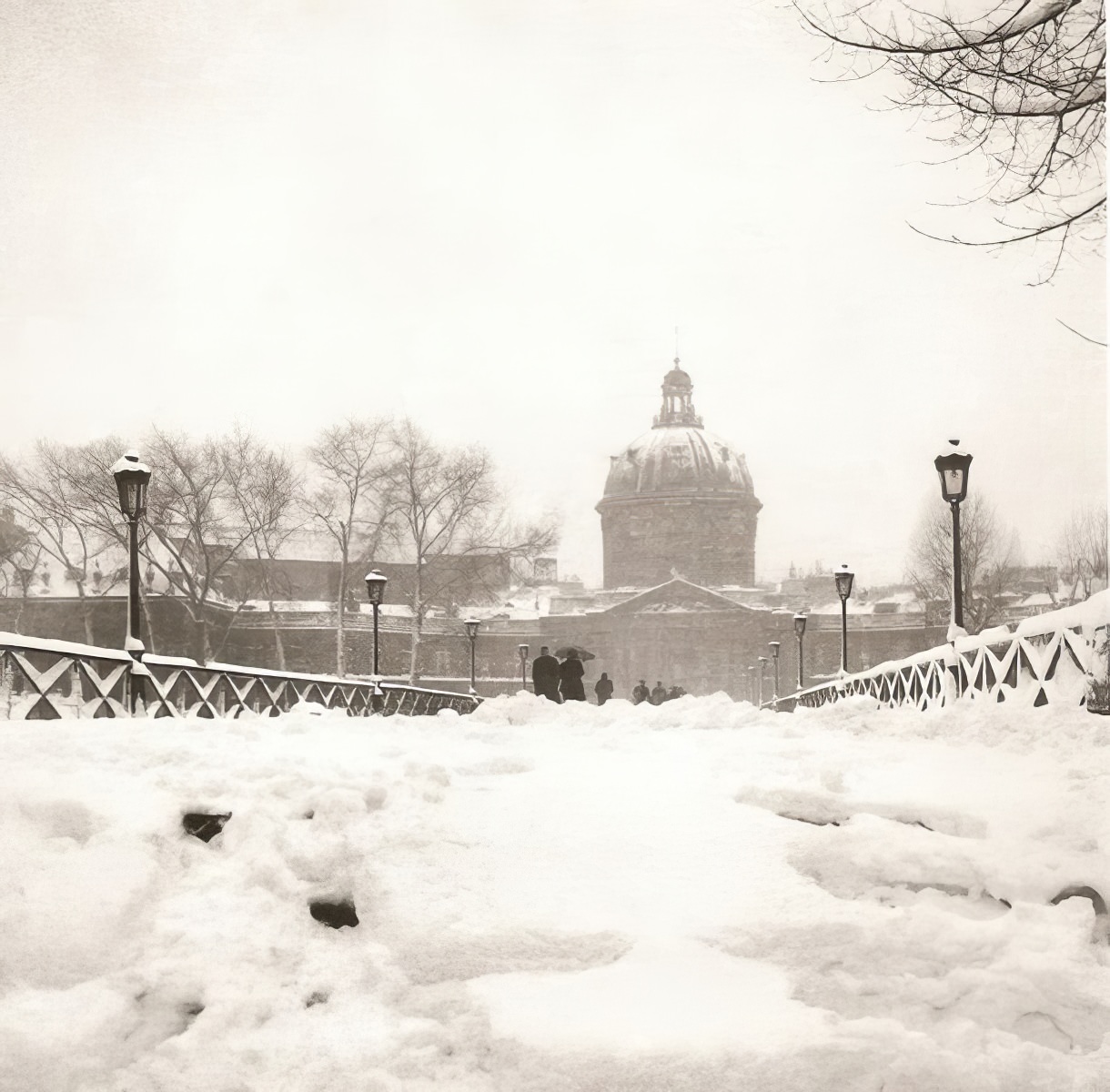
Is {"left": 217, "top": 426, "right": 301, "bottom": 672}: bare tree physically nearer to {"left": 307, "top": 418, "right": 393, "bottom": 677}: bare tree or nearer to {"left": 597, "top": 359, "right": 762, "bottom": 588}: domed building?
{"left": 307, "top": 418, "right": 393, "bottom": 677}: bare tree

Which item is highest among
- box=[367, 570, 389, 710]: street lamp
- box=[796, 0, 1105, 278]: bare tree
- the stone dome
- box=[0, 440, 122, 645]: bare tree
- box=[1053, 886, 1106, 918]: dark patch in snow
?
box=[796, 0, 1105, 278]: bare tree

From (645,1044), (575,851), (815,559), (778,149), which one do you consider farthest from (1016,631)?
(645,1044)

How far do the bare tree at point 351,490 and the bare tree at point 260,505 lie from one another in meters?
0.16

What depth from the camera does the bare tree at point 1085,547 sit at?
165 inches

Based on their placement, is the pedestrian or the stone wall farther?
the pedestrian

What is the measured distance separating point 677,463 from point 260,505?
2376 mm

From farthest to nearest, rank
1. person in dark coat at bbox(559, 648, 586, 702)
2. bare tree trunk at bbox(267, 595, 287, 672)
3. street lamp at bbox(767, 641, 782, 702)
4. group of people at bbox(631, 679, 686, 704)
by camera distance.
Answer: group of people at bbox(631, 679, 686, 704)
street lamp at bbox(767, 641, 782, 702)
person in dark coat at bbox(559, 648, 586, 702)
bare tree trunk at bbox(267, 595, 287, 672)

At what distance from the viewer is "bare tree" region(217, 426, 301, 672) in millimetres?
5270

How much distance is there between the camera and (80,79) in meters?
4.30

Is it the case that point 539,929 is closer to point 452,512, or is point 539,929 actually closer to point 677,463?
point 452,512

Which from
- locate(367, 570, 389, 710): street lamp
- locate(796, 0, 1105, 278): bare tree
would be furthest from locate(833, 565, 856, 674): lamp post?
locate(367, 570, 389, 710): street lamp

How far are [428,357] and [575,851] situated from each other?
7.96 ft

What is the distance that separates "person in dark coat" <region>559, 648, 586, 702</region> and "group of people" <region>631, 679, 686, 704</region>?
5.48 feet

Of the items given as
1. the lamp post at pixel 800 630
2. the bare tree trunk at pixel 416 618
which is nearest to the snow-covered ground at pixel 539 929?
the bare tree trunk at pixel 416 618
